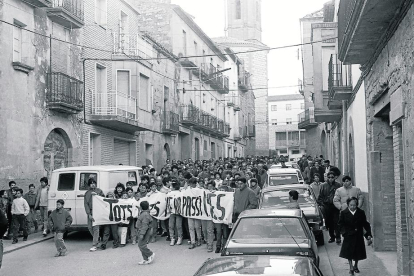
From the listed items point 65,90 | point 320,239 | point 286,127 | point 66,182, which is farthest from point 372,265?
point 286,127

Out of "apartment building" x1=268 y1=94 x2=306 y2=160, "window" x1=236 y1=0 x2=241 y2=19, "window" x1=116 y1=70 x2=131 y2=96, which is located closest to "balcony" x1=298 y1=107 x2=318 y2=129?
"window" x1=116 y1=70 x2=131 y2=96

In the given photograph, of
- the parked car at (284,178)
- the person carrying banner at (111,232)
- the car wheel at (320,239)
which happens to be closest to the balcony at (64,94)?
the person carrying banner at (111,232)

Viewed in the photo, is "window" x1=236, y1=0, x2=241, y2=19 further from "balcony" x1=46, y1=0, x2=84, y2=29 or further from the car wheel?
the car wheel

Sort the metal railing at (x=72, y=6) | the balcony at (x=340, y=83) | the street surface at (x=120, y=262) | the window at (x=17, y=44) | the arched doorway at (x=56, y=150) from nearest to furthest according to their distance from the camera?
the street surface at (x=120, y=262) < the balcony at (x=340, y=83) < the window at (x=17, y=44) < the arched doorway at (x=56, y=150) < the metal railing at (x=72, y=6)

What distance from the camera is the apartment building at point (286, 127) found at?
291ft

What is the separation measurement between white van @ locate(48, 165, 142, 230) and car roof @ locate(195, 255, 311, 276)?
9.87 metres

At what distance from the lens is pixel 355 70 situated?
16.4m

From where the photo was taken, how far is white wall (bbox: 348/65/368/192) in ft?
47.6

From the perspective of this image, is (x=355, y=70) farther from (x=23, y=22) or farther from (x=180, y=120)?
(x=180, y=120)

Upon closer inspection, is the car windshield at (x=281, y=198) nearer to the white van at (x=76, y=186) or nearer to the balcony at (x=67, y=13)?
the white van at (x=76, y=186)

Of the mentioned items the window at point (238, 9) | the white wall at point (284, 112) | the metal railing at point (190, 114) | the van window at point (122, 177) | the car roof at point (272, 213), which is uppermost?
the window at point (238, 9)

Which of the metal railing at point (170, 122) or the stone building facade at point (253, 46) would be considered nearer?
the metal railing at point (170, 122)

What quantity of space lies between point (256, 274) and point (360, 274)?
6064 mm

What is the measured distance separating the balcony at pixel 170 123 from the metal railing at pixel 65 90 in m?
10.6
